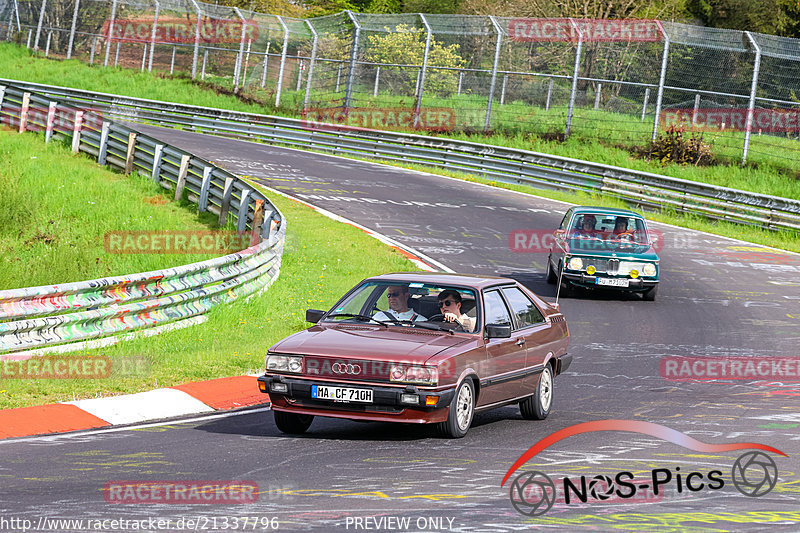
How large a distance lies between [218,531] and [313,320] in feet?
13.5

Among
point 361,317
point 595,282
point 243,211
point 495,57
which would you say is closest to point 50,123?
point 243,211

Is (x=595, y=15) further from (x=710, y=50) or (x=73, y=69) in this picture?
(x=73, y=69)

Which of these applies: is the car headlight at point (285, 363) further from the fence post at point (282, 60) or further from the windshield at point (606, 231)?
the fence post at point (282, 60)

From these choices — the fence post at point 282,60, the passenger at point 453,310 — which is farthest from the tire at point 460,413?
the fence post at point 282,60

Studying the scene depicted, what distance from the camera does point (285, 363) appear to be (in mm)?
8508

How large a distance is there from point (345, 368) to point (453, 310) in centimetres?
149

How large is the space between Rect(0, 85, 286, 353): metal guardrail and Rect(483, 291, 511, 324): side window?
4.85 meters

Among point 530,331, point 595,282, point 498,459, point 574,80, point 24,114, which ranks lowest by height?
point 595,282

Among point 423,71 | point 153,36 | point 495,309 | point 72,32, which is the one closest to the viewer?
point 495,309

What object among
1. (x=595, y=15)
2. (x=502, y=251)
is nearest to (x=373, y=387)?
(x=502, y=251)

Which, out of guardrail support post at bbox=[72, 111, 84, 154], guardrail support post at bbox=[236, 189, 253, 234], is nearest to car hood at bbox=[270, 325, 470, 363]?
guardrail support post at bbox=[236, 189, 253, 234]

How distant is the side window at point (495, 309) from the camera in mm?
9492

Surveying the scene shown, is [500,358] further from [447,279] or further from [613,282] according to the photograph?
[613,282]

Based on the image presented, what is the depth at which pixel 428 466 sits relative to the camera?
743 centimetres
